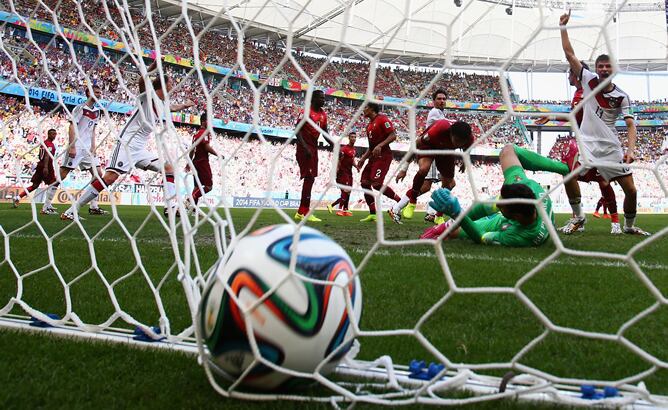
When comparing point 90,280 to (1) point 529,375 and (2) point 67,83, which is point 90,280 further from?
(2) point 67,83

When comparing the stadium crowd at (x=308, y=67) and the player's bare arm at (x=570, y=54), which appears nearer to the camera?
the player's bare arm at (x=570, y=54)

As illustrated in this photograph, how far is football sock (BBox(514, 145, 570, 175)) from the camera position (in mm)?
5152

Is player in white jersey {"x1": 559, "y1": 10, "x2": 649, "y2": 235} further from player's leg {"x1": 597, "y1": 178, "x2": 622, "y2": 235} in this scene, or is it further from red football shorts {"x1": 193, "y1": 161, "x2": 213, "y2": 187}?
red football shorts {"x1": 193, "y1": 161, "x2": 213, "y2": 187}

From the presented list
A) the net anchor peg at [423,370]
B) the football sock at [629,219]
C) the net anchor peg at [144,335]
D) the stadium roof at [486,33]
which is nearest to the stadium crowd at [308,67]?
the stadium roof at [486,33]

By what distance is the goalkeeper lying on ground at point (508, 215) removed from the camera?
14.2 feet

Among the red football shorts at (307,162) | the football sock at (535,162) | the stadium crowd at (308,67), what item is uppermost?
the stadium crowd at (308,67)

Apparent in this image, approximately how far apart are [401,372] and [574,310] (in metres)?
1.13

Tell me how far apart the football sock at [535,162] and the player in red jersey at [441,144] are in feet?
2.44

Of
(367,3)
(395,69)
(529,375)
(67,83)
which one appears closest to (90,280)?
(529,375)

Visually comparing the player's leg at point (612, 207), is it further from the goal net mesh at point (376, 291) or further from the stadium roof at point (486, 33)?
the stadium roof at point (486, 33)

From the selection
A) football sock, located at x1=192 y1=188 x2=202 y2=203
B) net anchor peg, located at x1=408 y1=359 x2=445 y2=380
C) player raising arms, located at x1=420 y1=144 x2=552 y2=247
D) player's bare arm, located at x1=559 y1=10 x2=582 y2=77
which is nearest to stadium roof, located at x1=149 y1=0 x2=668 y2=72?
football sock, located at x1=192 y1=188 x2=202 y2=203

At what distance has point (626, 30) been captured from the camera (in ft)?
129

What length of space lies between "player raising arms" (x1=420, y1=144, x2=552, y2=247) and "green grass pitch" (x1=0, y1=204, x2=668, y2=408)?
0.98 feet

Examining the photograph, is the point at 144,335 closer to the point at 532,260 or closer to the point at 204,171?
the point at 532,260
